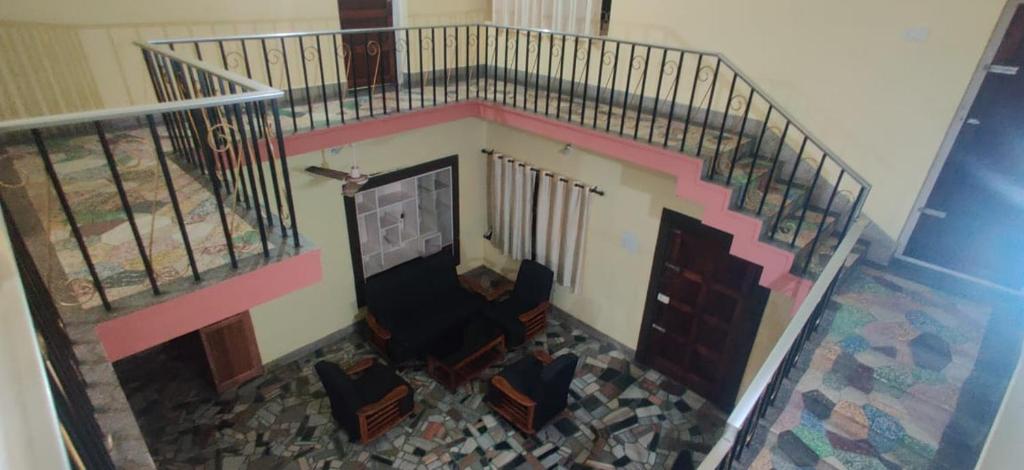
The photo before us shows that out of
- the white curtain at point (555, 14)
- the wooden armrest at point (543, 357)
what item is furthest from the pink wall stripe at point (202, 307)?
the white curtain at point (555, 14)

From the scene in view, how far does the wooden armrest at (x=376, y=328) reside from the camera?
547 centimetres

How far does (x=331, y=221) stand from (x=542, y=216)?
233 cm

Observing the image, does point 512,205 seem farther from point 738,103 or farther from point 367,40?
point 738,103

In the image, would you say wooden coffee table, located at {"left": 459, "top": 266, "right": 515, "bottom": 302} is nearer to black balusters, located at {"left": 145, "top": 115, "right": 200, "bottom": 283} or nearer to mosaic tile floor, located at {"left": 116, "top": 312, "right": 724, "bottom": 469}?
mosaic tile floor, located at {"left": 116, "top": 312, "right": 724, "bottom": 469}

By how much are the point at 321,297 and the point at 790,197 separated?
15.4ft

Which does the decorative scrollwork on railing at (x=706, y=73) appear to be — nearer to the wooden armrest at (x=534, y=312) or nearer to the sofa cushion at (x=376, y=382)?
the wooden armrest at (x=534, y=312)

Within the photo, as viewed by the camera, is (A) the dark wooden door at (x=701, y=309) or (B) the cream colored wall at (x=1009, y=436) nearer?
(B) the cream colored wall at (x=1009, y=436)

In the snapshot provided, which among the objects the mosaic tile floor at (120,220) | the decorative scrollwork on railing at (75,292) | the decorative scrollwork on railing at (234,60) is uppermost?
the decorative scrollwork on railing at (234,60)

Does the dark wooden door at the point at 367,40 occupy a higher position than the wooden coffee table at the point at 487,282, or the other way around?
the dark wooden door at the point at 367,40

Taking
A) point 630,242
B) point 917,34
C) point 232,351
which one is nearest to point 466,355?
point 630,242

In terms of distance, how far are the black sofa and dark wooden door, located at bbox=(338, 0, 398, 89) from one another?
2.14m

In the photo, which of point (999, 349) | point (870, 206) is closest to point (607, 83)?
point (870, 206)

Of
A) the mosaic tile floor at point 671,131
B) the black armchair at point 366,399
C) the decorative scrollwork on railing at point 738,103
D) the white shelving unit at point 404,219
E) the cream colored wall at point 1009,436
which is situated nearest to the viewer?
the cream colored wall at point 1009,436

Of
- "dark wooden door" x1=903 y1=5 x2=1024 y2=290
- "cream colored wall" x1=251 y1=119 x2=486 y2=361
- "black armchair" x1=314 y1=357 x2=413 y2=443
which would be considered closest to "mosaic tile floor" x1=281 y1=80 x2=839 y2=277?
"cream colored wall" x1=251 y1=119 x2=486 y2=361
